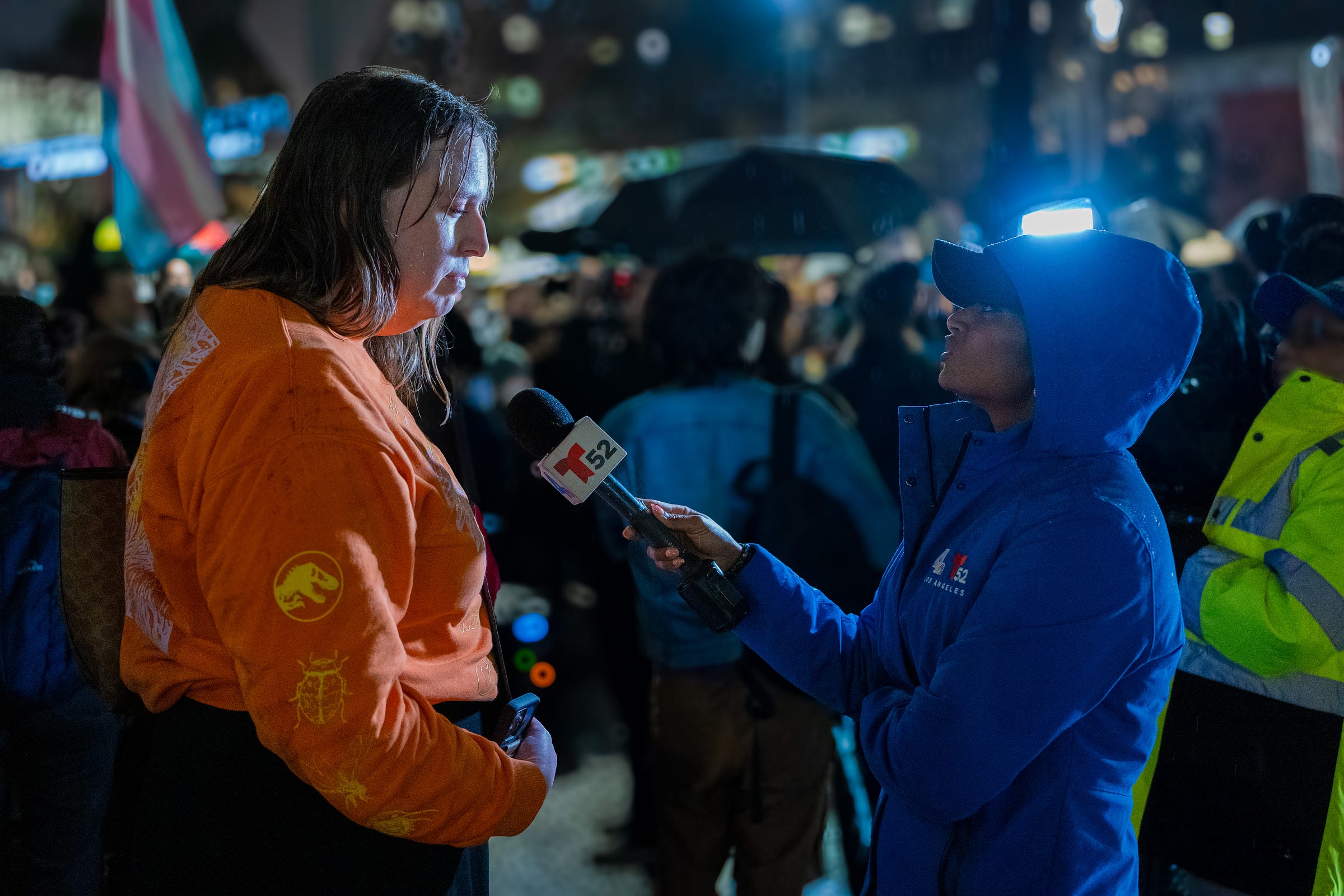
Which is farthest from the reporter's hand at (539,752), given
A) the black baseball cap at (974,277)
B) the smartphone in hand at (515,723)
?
the black baseball cap at (974,277)

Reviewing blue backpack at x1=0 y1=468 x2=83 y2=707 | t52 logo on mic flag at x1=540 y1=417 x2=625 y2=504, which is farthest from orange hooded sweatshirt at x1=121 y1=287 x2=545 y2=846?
blue backpack at x1=0 y1=468 x2=83 y2=707

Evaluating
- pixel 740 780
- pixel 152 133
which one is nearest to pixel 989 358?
pixel 740 780

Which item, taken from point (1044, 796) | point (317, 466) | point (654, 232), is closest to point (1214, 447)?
point (1044, 796)

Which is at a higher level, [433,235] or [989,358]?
[433,235]

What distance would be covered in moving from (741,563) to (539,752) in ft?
2.02

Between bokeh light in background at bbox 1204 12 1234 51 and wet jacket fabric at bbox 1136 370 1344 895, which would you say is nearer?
wet jacket fabric at bbox 1136 370 1344 895

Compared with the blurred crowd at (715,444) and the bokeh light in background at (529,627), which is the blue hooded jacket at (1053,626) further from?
the bokeh light in background at (529,627)

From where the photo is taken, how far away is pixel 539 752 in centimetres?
192

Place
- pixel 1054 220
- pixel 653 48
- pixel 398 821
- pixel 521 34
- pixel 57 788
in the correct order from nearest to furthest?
pixel 398 821
pixel 1054 220
pixel 57 788
pixel 521 34
pixel 653 48

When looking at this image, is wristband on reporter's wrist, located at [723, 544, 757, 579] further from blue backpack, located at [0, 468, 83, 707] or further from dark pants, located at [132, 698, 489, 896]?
blue backpack, located at [0, 468, 83, 707]

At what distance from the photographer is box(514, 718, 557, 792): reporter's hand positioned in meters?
1.86

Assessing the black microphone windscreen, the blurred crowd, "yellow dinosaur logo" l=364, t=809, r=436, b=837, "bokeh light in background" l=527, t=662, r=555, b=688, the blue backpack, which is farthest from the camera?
"bokeh light in background" l=527, t=662, r=555, b=688

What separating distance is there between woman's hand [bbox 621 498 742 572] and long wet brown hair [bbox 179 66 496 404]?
716 mm

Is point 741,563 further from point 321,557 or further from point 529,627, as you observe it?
point 529,627
